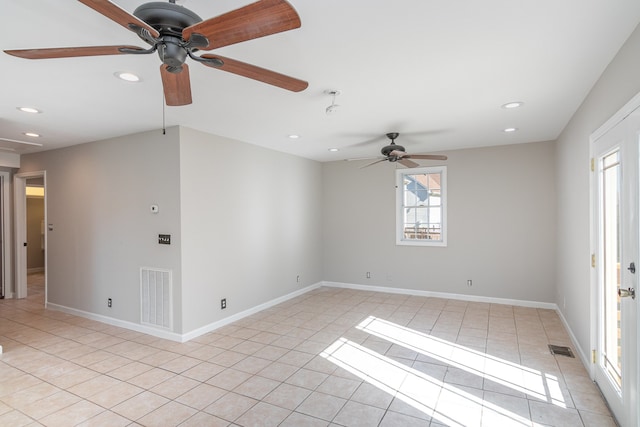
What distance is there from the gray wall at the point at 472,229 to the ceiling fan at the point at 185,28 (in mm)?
4763

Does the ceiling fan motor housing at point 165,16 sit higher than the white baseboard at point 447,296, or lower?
higher

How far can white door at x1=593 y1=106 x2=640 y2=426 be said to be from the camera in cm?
199

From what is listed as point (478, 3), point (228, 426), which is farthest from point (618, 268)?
point (228, 426)

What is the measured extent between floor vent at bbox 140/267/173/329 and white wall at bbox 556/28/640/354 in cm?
431

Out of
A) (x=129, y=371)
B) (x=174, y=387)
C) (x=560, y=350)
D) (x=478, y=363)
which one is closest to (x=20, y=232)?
(x=129, y=371)

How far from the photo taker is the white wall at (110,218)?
3988mm

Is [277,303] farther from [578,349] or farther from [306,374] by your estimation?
[578,349]

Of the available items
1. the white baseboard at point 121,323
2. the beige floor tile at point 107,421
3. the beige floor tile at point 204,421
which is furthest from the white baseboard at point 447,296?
the beige floor tile at point 107,421

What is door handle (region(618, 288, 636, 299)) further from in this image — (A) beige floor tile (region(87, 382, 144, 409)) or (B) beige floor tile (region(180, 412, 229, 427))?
(A) beige floor tile (region(87, 382, 144, 409))

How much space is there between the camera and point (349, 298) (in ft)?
18.8

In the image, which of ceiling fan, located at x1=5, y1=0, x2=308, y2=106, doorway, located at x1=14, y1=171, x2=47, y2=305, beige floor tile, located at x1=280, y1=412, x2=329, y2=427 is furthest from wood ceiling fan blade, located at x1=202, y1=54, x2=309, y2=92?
doorway, located at x1=14, y1=171, x2=47, y2=305

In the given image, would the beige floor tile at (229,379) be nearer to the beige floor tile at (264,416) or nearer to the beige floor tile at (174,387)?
the beige floor tile at (174,387)

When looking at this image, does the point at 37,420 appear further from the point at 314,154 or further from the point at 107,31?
the point at 314,154

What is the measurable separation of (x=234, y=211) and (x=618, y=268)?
13.2 feet
